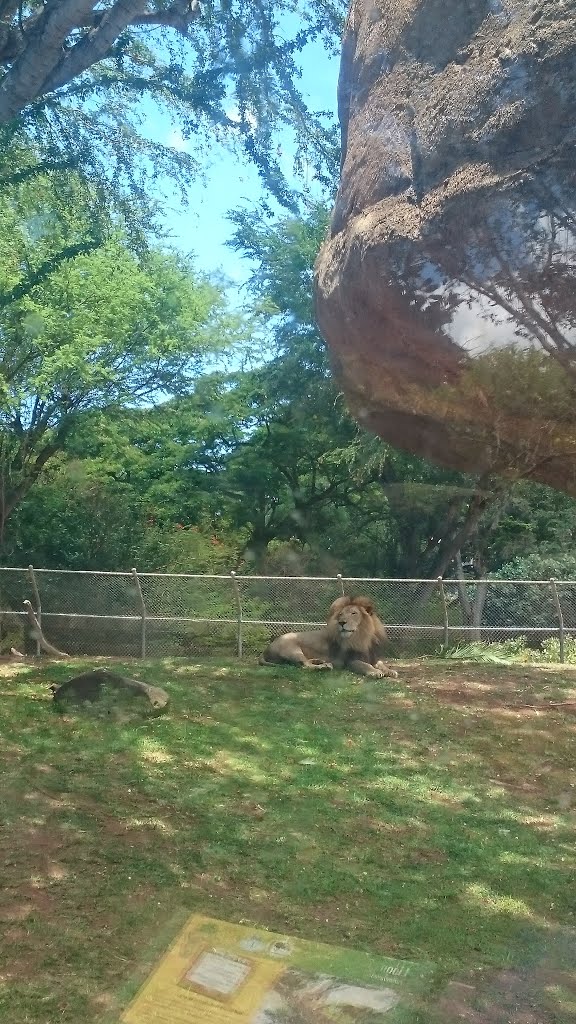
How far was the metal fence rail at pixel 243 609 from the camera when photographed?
12297 millimetres

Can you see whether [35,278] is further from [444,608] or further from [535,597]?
[535,597]

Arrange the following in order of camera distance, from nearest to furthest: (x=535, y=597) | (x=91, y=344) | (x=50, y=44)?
(x=50, y=44), (x=535, y=597), (x=91, y=344)

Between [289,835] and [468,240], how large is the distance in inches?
133

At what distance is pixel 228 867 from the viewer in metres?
4.52

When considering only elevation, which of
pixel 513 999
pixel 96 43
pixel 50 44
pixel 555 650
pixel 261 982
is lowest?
pixel 513 999

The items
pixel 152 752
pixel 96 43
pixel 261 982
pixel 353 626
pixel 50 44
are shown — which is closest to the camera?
pixel 261 982

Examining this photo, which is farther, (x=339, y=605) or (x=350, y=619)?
(x=339, y=605)

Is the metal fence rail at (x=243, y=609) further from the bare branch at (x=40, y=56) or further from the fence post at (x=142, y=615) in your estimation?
the bare branch at (x=40, y=56)

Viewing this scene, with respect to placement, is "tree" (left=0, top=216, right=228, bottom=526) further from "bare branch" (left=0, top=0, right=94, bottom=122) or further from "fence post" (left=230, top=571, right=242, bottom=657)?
"bare branch" (left=0, top=0, right=94, bottom=122)

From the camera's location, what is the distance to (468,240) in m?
4.50

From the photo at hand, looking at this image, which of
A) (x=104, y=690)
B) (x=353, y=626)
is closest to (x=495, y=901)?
(x=104, y=690)

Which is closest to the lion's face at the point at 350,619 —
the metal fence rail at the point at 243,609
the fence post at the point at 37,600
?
the metal fence rail at the point at 243,609

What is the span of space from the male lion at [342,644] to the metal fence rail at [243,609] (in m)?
1.55

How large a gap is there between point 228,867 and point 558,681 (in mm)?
5911
